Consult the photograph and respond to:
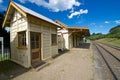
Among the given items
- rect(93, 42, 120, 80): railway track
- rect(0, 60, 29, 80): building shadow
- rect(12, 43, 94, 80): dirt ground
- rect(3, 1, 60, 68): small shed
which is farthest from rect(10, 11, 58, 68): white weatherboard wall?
rect(93, 42, 120, 80): railway track

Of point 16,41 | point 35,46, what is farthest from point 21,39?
point 35,46

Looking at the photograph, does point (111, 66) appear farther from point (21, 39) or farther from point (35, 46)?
point (21, 39)

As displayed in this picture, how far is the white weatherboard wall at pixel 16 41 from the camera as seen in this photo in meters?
6.94

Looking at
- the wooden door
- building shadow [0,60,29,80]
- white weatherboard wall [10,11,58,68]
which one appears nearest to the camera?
building shadow [0,60,29,80]

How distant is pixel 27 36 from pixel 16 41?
1.87 metres

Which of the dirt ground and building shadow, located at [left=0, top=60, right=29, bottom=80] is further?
building shadow, located at [left=0, top=60, right=29, bottom=80]

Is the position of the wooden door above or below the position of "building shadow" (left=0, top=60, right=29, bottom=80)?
above

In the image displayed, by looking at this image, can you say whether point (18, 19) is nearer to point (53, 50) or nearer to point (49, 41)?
point (49, 41)

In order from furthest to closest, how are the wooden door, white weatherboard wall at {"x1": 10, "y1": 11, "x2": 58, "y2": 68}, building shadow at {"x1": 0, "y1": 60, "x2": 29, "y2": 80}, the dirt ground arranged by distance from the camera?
the wooden door → white weatherboard wall at {"x1": 10, "y1": 11, "x2": 58, "y2": 68} → building shadow at {"x1": 0, "y1": 60, "x2": 29, "y2": 80} → the dirt ground

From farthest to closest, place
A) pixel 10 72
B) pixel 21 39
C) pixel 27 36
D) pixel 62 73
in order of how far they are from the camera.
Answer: pixel 21 39
pixel 27 36
pixel 10 72
pixel 62 73

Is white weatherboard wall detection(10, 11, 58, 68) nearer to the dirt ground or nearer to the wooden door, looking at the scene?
the wooden door

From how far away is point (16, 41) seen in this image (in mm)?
8023

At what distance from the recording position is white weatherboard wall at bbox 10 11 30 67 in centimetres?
694

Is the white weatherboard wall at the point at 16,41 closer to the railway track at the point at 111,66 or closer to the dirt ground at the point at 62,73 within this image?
the dirt ground at the point at 62,73
